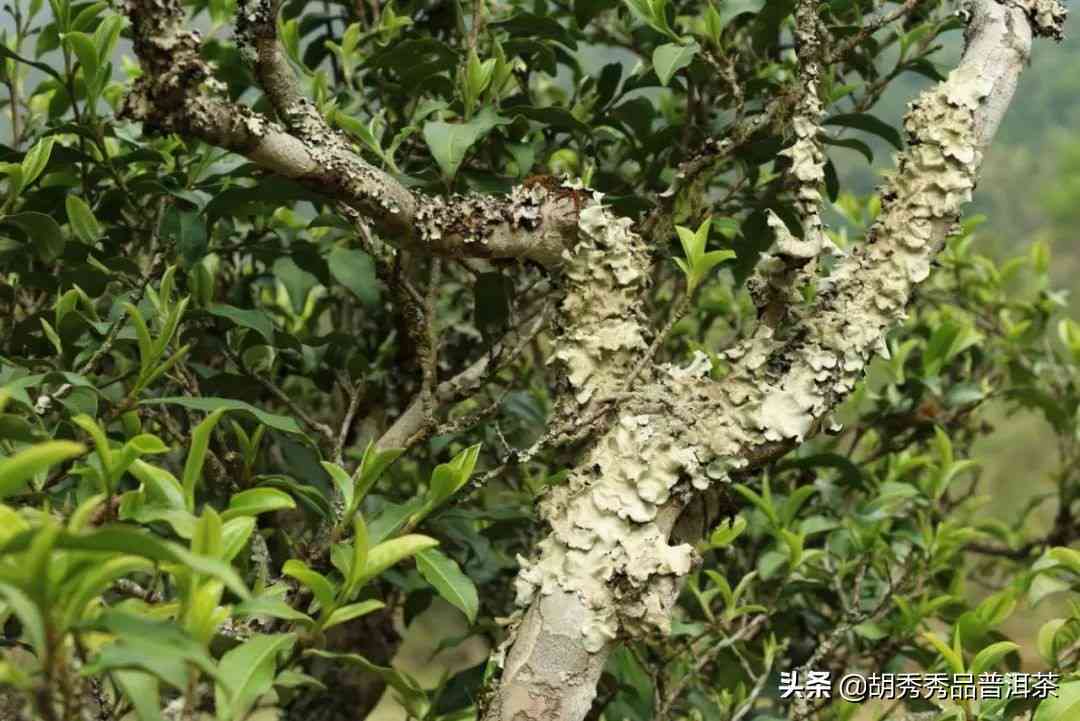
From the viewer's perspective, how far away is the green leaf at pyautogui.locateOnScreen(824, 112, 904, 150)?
111 cm

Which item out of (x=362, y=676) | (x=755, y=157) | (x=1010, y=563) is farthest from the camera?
(x=1010, y=563)

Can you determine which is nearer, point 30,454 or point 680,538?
point 30,454

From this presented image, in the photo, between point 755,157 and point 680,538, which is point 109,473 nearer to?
point 680,538

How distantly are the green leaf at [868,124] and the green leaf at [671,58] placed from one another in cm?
20

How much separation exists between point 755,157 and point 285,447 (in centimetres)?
55

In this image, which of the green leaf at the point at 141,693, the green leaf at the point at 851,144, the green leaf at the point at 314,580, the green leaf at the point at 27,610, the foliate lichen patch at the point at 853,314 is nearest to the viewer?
the green leaf at the point at 27,610

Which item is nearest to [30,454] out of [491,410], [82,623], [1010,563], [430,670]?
[82,623]

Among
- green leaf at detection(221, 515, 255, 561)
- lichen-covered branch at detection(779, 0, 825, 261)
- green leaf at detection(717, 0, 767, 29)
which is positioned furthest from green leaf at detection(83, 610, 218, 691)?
green leaf at detection(717, 0, 767, 29)

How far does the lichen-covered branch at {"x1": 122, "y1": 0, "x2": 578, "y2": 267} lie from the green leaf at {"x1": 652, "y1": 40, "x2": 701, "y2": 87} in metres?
0.15

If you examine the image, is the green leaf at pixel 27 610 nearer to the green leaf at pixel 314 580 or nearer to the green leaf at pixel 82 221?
the green leaf at pixel 314 580

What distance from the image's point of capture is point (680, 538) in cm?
89

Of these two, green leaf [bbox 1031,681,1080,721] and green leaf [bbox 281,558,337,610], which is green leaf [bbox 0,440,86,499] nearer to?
green leaf [bbox 281,558,337,610]

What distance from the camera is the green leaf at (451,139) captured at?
0.92 meters

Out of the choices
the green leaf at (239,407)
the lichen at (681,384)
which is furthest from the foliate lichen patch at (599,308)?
the green leaf at (239,407)
